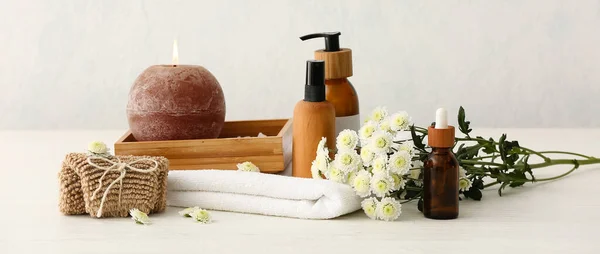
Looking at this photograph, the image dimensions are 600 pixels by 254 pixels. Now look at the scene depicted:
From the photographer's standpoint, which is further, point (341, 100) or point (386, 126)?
point (341, 100)

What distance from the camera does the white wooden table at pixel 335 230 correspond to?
0.92 m

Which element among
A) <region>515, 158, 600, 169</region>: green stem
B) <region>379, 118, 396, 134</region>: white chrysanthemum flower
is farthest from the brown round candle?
<region>515, 158, 600, 169</region>: green stem

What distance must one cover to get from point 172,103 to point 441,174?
1.27ft

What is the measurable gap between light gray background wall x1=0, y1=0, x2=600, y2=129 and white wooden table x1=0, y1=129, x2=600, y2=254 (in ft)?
2.66

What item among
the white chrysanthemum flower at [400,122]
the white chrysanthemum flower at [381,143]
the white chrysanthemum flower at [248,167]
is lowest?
the white chrysanthemum flower at [248,167]

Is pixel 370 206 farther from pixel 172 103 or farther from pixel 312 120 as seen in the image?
pixel 172 103

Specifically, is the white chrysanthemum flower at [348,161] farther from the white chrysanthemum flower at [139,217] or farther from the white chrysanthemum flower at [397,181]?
the white chrysanthemum flower at [139,217]

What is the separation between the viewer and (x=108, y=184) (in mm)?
1009

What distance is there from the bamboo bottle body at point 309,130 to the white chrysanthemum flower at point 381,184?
0.14 metres

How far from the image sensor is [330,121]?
1.14 metres

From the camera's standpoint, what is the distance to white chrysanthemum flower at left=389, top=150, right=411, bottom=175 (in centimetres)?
102

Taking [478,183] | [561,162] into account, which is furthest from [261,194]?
[561,162]

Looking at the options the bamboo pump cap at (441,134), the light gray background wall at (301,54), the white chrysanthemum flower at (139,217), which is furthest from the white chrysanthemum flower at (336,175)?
the light gray background wall at (301,54)
